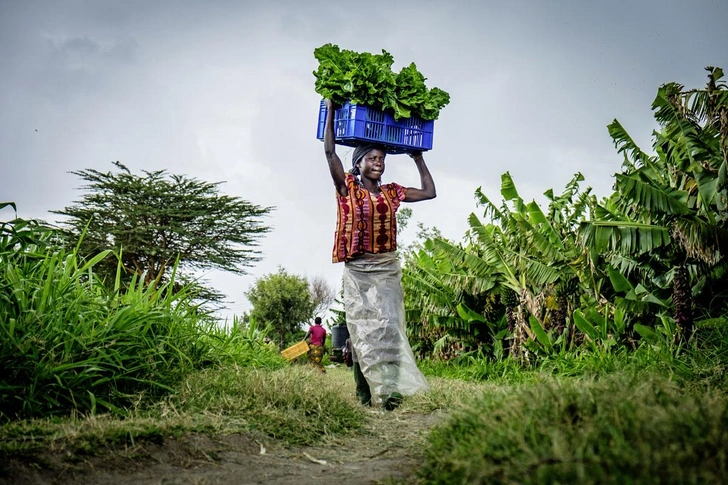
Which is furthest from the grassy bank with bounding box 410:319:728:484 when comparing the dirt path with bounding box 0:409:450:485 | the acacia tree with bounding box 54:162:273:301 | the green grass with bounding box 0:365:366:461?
the acacia tree with bounding box 54:162:273:301

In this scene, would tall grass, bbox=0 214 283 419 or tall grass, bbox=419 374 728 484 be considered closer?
tall grass, bbox=419 374 728 484

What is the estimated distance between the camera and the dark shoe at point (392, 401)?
6.38 metres

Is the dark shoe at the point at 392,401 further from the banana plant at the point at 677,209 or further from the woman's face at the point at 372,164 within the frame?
the banana plant at the point at 677,209

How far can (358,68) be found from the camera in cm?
665

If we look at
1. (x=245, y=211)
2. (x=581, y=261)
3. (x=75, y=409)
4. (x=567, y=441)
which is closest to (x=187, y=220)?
(x=245, y=211)

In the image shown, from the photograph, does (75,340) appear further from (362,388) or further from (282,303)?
(282,303)

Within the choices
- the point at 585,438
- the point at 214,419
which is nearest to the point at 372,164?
the point at 214,419

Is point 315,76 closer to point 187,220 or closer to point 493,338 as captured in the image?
point 493,338

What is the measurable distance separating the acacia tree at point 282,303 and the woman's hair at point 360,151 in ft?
97.5

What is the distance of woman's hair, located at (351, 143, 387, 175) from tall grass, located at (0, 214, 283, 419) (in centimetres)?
239

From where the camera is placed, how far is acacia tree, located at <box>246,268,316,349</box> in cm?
3650

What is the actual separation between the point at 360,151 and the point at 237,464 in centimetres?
380

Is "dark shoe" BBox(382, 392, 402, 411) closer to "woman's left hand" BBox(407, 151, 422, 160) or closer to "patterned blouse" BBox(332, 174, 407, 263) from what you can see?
"patterned blouse" BBox(332, 174, 407, 263)

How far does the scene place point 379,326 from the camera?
6676mm
